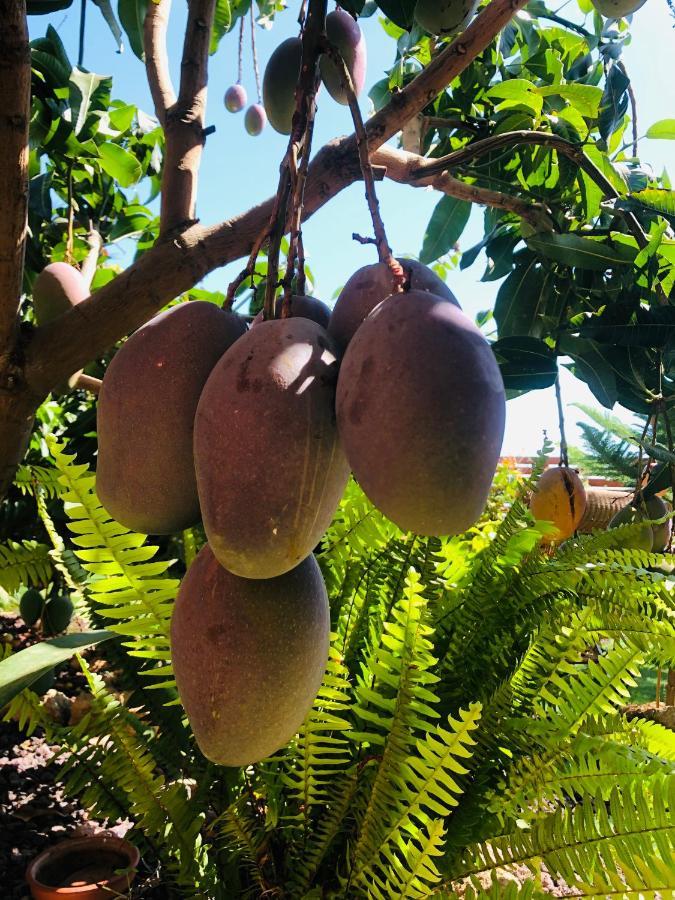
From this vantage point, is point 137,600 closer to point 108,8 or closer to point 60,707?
point 108,8

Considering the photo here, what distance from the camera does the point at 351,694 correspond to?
3.80 ft

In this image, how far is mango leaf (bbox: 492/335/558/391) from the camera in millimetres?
812

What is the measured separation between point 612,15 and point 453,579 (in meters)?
0.94

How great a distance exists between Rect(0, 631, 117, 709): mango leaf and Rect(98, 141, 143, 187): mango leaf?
1.12 m

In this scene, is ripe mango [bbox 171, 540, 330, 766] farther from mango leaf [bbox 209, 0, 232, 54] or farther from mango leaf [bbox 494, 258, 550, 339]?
mango leaf [bbox 209, 0, 232, 54]

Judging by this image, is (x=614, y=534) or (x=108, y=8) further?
(x=614, y=534)

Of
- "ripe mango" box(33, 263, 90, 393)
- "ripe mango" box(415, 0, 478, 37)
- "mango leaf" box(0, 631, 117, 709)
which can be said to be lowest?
"mango leaf" box(0, 631, 117, 709)

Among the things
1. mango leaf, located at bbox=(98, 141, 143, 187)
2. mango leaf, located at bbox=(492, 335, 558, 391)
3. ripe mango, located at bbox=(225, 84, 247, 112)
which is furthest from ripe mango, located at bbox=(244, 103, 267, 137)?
mango leaf, located at bbox=(492, 335, 558, 391)

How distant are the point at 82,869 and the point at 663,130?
5.20 ft

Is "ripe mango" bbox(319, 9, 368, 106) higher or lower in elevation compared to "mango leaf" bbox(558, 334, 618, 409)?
higher

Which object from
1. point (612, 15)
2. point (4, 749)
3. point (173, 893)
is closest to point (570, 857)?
point (173, 893)

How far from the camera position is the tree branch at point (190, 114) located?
653 millimetres

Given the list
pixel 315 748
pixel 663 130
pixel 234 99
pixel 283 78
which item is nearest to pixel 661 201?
pixel 663 130

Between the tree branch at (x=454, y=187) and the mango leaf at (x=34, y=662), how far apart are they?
522 millimetres
